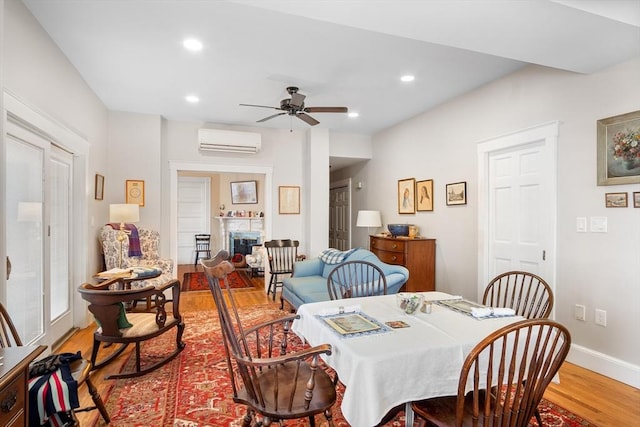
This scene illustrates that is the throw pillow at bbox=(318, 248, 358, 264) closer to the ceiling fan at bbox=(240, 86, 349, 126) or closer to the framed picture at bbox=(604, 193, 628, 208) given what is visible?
the ceiling fan at bbox=(240, 86, 349, 126)

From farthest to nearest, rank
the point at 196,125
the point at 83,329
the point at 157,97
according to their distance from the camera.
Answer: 1. the point at 196,125
2. the point at 157,97
3. the point at 83,329

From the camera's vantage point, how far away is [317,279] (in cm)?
419

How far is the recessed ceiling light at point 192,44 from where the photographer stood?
2852 millimetres

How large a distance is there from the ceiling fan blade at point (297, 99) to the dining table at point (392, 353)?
2514 millimetres

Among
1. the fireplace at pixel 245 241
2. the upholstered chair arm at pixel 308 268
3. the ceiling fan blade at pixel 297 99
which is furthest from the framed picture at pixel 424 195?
the fireplace at pixel 245 241

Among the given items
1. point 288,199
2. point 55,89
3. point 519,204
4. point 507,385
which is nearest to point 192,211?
point 288,199

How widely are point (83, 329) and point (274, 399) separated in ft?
11.0

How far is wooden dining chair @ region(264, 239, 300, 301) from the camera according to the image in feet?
17.8

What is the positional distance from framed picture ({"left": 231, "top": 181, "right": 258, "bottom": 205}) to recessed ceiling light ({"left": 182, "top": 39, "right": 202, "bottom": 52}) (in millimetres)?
5457

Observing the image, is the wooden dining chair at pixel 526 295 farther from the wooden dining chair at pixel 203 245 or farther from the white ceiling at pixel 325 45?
the wooden dining chair at pixel 203 245

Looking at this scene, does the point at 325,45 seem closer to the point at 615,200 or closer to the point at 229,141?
the point at 615,200

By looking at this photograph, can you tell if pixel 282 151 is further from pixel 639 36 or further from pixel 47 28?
pixel 639 36

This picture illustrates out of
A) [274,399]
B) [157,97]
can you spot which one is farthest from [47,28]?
[274,399]

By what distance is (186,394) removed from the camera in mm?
2391
